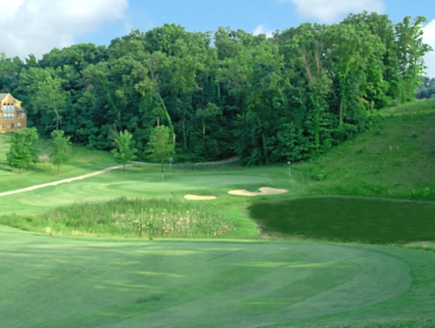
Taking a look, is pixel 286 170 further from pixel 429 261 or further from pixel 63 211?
pixel 429 261

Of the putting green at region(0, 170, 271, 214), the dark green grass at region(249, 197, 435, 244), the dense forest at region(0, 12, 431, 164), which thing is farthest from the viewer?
the dense forest at region(0, 12, 431, 164)

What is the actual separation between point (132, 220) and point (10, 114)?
71.1m

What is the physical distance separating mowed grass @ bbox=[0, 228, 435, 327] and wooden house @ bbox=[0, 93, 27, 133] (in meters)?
80.6

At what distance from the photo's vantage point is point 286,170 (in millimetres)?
51094

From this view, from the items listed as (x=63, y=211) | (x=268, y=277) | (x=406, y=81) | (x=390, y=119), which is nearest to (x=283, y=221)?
(x=63, y=211)

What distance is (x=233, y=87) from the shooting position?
72812 mm

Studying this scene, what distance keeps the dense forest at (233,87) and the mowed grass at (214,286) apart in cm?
4013

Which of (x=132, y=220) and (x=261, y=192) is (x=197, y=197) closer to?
(x=261, y=192)

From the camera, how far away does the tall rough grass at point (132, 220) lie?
25.2 meters

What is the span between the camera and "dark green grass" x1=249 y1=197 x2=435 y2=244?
25.8m

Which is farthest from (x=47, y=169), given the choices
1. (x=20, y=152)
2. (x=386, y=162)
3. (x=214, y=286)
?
(x=214, y=286)

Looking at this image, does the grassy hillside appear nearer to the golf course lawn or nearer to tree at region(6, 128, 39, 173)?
the golf course lawn

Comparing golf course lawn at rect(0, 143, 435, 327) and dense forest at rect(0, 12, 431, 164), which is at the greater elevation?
dense forest at rect(0, 12, 431, 164)

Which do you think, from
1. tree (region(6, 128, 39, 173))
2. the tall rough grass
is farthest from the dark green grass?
tree (region(6, 128, 39, 173))
